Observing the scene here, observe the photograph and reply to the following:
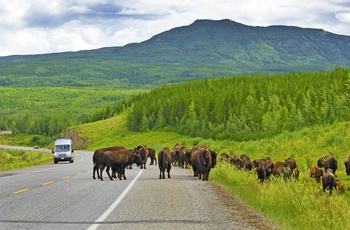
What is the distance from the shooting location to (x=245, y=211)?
50.6 ft

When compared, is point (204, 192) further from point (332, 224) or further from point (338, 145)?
point (338, 145)

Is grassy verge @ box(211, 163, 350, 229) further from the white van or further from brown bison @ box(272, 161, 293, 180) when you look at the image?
the white van

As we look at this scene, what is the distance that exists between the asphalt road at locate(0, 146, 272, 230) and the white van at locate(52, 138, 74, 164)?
36.9 meters

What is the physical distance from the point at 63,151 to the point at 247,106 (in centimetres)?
6486

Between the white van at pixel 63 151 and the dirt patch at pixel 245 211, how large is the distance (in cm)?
3932

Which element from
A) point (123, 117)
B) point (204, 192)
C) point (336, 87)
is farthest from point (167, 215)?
point (123, 117)

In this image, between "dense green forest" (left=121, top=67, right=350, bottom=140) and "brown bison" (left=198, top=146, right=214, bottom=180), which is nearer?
"brown bison" (left=198, top=146, right=214, bottom=180)

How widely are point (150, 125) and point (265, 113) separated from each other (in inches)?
1742

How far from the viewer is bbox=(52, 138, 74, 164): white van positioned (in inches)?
2311

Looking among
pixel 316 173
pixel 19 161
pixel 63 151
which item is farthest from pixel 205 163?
pixel 19 161

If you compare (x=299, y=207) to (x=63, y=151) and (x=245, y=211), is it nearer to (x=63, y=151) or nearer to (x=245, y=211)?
(x=245, y=211)

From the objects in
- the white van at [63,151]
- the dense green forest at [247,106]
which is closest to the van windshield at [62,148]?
the white van at [63,151]

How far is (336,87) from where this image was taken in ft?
338

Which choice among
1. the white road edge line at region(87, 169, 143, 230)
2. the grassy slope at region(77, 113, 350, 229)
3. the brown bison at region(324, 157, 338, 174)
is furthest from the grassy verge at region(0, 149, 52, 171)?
the white road edge line at region(87, 169, 143, 230)
